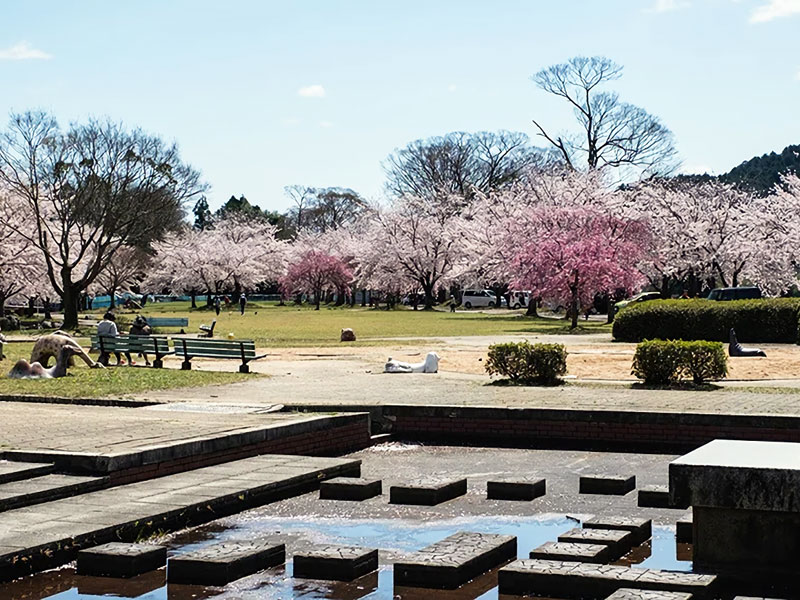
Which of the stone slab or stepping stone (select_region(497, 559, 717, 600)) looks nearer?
stepping stone (select_region(497, 559, 717, 600))

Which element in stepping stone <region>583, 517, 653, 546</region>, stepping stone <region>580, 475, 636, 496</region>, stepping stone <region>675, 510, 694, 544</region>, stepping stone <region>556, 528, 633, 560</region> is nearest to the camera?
stepping stone <region>556, 528, 633, 560</region>

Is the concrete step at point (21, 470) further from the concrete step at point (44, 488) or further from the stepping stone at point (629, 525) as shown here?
the stepping stone at point (629, 525)

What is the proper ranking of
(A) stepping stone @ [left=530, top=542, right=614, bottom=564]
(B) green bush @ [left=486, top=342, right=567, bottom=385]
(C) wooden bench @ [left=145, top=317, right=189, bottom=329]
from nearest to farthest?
(A) stepping stone @ [left=530, top=542, right=614, bottom=564] < (B) green bush @ [left=486, top=342, right=567, bottom=385] < (C) wooden bench @ [left=145, top=317, right=189, bottom=329]

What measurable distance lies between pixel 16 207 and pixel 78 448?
41.7 m

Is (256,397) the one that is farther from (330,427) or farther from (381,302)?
(381,302)

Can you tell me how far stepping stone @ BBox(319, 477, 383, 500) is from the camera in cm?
861

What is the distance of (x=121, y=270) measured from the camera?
7838 centimetres

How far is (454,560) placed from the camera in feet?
20.1

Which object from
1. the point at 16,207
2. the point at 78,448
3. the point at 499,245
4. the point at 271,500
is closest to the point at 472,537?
the point at 271,500

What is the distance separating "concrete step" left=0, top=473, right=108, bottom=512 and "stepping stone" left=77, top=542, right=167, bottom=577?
1.48 m

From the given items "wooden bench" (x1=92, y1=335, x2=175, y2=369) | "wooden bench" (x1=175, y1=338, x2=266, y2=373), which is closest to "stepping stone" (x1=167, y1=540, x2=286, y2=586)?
"wooden bench" (x1=175, y1=338, x2=266, y2=373)

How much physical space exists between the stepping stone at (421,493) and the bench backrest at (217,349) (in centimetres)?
1031

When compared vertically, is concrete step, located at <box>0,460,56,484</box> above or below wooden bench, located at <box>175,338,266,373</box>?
below

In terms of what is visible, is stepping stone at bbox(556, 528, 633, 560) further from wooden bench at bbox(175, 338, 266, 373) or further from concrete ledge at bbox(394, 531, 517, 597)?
wooden bench at bbox(175, 338, 266, 373)
